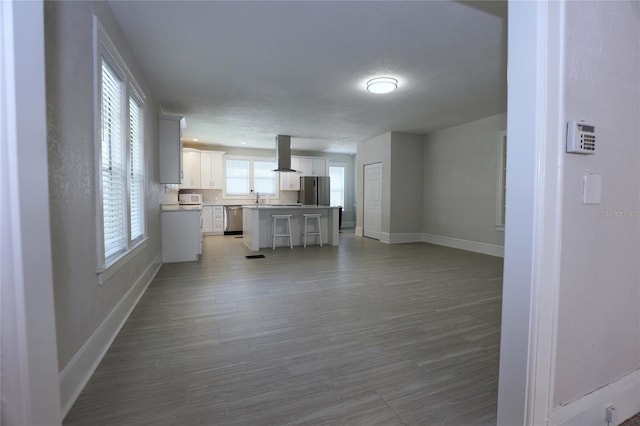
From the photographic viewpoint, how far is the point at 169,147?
190 inches

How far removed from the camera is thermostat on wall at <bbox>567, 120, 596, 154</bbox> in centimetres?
117

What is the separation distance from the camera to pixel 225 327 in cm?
246

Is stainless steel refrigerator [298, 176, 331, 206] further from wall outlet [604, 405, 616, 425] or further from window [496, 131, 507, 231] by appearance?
wall outlet [604, 405, 616, 425]

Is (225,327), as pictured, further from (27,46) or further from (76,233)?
(27,46)

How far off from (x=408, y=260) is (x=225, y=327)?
351 centimetres

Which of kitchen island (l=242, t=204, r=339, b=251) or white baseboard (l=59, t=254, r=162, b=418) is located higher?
kitchen island (l=242, t=204, r=339, b=251)

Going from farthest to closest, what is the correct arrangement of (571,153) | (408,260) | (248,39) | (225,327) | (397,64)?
(408,260)
(397,64)
(248,39)
(225,327)
(571,153)

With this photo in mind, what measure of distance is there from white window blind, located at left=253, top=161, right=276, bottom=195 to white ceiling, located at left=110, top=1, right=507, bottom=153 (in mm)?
3507

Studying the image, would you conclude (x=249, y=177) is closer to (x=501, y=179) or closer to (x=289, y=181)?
(x=289, y=181)

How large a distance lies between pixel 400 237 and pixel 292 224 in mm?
2627

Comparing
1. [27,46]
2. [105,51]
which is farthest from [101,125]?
[27,46]

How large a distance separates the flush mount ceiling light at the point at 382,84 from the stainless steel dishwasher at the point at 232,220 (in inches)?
225

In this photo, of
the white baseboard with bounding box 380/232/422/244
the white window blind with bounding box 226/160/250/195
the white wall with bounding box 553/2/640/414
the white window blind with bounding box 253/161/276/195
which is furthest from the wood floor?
the white window blind with bounding box 253/161/276/195

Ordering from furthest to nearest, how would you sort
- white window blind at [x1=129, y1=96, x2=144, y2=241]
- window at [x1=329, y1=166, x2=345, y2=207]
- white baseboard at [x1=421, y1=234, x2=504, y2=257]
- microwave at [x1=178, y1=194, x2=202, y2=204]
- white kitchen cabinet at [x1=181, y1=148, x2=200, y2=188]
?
window at [x1=329, y1=166, x2=345, y2=207], white kitchen cabinet at [x1=181, y1=148, x2=200, y2=188], microwave at [x1=178, y1=194, x2=202, y2=204], white baseboard at [x1=421, y1=234, x2=504, y2=257], white window blind at [x1=129, y1=96, x2=144, y2=241]
